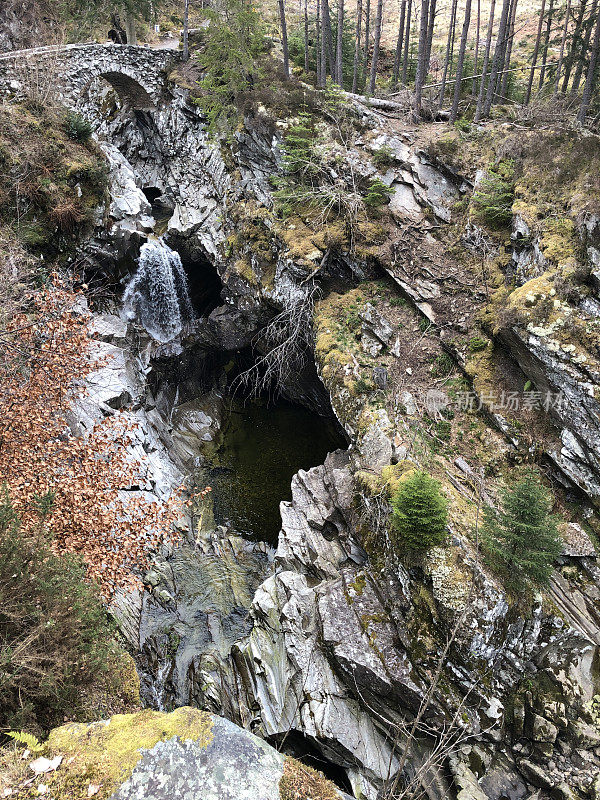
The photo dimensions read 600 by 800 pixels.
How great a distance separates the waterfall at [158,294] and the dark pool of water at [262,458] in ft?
14.0

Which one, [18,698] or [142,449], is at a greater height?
[18,698]

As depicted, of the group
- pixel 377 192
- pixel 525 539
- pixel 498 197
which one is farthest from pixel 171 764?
pixel 377 192

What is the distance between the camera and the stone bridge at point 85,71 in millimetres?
15117

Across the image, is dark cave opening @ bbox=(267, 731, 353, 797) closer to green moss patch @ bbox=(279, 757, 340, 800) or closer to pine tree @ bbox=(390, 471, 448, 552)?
pine tree @ bbox=(390, 471, 448, 552)

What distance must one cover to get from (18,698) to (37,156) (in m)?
15.3

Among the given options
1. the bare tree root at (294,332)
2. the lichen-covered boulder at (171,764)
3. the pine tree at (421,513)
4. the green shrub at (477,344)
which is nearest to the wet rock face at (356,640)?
the lichen-covered boulder at (171,764)

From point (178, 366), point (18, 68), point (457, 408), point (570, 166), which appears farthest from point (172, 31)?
point (457, 408)

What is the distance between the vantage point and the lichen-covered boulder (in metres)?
3.08

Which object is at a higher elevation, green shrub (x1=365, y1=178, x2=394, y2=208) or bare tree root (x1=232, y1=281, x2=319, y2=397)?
green shrub (x1=365, y1=178, x2=394, y2=208)

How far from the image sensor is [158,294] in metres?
17.2

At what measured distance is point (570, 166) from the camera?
10.6 metres

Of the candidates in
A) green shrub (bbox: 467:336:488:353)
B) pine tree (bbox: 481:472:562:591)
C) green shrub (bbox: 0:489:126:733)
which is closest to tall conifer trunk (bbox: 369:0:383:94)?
green shrub (bbox: 467:336:488:353)

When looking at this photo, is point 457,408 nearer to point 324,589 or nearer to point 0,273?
point 324,589

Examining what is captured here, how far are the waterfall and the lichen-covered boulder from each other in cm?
1497
